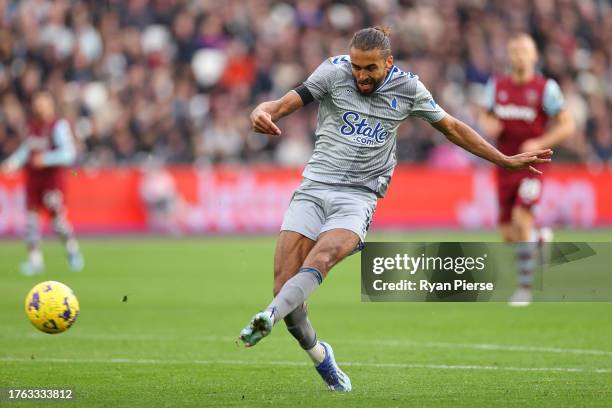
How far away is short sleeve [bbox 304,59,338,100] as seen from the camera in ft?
27.9

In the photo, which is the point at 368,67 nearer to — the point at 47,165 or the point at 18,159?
the point at 47,165

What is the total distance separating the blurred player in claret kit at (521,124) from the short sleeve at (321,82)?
6600 mm

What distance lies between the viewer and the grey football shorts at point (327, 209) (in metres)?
8.50

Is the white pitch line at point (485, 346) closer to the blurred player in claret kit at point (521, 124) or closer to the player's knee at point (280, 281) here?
the player's knee at point (280, 281)

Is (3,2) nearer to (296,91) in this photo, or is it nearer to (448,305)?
(448,305)

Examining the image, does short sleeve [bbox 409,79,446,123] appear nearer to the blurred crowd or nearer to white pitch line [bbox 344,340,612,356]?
white pitch line [bbox 344,340,612,356]

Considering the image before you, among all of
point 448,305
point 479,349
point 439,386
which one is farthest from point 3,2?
point 439,386

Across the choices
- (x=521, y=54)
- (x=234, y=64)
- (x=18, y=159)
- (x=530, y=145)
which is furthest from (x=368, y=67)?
(x=234, y=64)

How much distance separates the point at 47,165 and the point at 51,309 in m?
10.7

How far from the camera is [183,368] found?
9.91 meters

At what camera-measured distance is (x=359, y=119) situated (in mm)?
8648

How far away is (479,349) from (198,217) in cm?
1603

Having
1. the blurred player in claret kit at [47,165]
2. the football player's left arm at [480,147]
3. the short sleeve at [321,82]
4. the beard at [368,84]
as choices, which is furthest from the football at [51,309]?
the blurred player in claret kit at [47,165]

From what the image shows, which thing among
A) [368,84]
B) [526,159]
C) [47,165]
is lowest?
[47,165]
